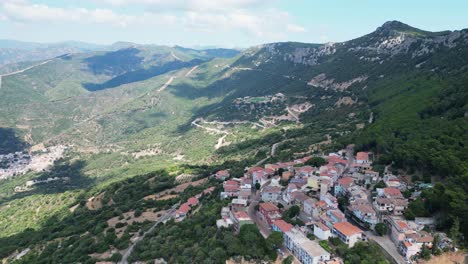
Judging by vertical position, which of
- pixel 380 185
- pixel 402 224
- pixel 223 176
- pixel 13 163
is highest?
pixel 380 185

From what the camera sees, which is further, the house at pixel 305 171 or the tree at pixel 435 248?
the house at pixel 305 171

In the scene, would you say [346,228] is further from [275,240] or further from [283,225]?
[275,240]

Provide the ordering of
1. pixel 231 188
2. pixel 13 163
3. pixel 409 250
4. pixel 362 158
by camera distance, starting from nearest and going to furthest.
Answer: pixel 409 250 → pixel 231 188 → pixel 362 158 → pixel 13 163

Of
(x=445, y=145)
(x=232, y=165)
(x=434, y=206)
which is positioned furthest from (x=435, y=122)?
(x=232, y=165)

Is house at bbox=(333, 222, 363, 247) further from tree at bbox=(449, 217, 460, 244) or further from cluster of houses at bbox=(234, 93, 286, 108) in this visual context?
cluster of houses at bbox=(234, 93, 286, 108)

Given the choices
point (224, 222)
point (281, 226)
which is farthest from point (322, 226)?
point (224, 222)

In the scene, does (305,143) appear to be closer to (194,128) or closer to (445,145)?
(445,145)

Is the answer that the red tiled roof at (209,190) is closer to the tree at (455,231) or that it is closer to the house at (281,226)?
the house at (281,226)

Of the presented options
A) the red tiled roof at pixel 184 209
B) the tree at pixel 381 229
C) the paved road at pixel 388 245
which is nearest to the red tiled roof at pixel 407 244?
the paved road at pixel 388 245
